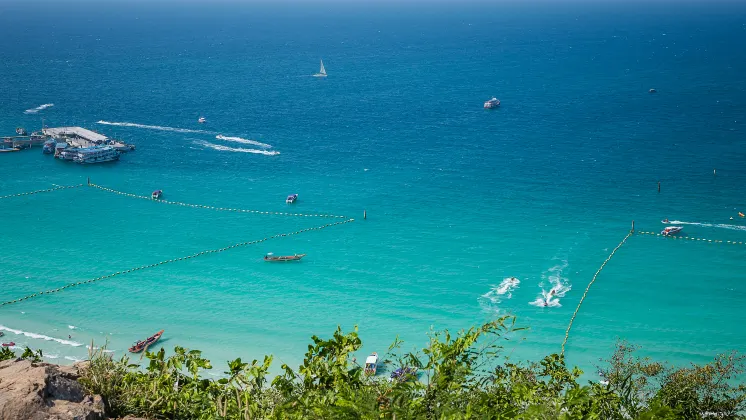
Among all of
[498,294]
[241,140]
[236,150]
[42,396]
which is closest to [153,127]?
[241,140]

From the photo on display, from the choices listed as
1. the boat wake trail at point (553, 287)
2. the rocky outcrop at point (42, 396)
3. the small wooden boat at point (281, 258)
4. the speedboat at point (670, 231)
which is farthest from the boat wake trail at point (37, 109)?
the rocky outcrop at point (42, 396)

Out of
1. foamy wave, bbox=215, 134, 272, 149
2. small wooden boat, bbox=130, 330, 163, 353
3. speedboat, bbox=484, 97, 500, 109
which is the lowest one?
small wooden boat, bbox=130, 330, 163, 353

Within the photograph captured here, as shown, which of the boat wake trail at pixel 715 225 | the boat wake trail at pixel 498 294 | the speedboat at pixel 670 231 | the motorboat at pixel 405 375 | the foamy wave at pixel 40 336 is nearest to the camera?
the motorboat at pixel 405 375

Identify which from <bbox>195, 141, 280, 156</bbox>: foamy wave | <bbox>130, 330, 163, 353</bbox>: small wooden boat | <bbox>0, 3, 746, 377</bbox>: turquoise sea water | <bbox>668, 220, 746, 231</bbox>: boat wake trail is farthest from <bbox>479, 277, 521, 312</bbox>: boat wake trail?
<bbox>195, 141, 280, 156</bbox>: foamy wave

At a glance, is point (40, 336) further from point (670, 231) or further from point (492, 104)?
point (492, 104)

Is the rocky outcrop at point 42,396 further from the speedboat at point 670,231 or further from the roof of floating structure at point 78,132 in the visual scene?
the roof of floating structure at point 78,132

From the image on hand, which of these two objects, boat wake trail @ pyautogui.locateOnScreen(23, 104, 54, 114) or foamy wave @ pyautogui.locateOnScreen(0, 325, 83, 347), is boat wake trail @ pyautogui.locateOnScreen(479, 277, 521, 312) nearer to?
foamy wave @ pyautogui.locateOnScreen(0, 325, 83, 347)

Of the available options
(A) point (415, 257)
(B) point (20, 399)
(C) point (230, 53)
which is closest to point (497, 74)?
(C) point (230, 53)
